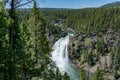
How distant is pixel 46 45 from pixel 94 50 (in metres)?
104

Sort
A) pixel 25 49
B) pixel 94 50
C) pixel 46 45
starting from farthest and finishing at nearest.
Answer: pixel 94 50
pixel 46 45
pixel 25 49

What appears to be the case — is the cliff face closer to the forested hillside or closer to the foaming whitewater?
the foaming whitewater

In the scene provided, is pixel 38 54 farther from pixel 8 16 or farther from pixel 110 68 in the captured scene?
pixel 110 68

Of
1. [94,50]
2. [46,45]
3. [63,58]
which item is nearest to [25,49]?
[46,45]

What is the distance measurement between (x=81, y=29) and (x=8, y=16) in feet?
513

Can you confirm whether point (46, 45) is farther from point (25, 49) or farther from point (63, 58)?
point (63, 58)

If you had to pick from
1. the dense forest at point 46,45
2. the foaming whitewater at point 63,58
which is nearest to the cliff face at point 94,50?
the dense forest at point 46,45

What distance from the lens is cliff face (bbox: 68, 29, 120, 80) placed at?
130 metres

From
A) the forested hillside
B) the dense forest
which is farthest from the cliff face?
the forested hillside

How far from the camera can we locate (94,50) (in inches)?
5591

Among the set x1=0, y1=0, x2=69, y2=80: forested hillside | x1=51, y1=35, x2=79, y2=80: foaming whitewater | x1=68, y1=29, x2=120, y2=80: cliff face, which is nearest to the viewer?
x1=0, y1=0, x2=69, y2=80: forested hillside

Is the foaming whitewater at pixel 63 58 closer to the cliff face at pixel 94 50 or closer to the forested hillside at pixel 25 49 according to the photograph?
the cliff face at pixel 94 50

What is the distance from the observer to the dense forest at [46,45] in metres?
25.0

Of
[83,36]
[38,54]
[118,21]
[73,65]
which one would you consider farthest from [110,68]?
[38,54]
